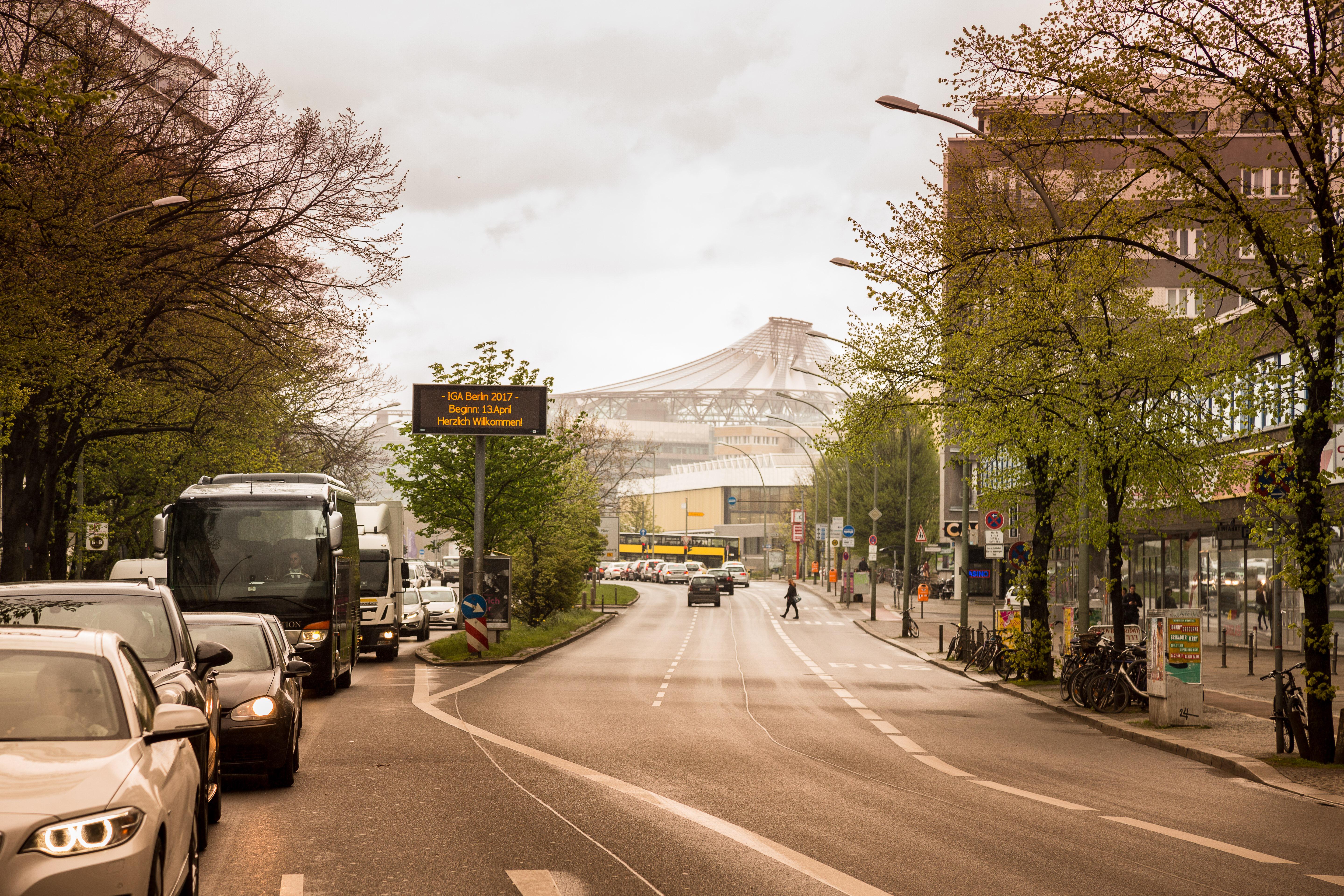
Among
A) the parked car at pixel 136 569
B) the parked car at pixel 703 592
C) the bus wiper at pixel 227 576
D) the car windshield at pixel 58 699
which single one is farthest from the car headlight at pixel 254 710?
the parked car at pixel 703 592

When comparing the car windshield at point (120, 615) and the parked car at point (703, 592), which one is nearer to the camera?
the car windshield at point (120, 615)

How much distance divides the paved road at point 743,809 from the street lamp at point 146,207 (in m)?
8.30

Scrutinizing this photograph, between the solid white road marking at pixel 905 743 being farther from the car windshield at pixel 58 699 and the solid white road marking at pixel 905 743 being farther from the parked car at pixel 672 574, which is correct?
the parked car at pixel 672 574

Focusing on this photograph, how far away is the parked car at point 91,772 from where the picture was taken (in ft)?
15.8

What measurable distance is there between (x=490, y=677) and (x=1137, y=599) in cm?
1473

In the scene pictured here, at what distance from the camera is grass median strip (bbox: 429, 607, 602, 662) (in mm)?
31609

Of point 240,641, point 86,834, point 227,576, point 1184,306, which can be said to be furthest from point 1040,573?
point 86,834

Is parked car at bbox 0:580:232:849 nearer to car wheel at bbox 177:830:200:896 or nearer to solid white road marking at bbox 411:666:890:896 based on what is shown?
car wheel at bbox 177:830:200:896

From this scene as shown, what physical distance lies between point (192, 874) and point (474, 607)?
24.4 metres

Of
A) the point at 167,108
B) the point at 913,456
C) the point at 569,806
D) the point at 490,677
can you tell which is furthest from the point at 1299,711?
the point at 913,456

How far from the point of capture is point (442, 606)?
49.3 meters

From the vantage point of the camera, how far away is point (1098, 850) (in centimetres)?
901

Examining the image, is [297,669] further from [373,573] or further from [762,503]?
→ [762,503]

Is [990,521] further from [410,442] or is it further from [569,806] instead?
[569,806]
